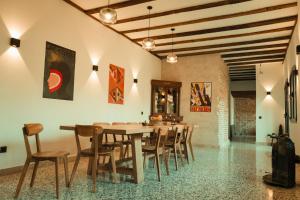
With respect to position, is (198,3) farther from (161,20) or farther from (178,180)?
(178,180)

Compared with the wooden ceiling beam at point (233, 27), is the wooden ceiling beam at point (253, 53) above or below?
below

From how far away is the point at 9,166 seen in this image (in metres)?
3.97

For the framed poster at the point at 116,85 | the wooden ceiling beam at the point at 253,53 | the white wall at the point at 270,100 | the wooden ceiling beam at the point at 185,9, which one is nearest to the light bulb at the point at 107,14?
the wooden ceiling beam at the point at 185,9

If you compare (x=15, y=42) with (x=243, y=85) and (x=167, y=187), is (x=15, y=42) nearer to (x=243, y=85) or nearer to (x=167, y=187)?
(x=167, y=187)

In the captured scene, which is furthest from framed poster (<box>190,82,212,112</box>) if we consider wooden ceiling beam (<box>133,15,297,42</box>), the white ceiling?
wooden ceiling beam (<box>133,15,297,42</box>)

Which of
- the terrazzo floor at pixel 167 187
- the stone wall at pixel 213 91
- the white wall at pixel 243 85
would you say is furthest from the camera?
the white wall at pixel 243 85

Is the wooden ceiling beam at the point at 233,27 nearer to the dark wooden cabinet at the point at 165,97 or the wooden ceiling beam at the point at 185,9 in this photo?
the wooden ceiling beam at the point at 185,9

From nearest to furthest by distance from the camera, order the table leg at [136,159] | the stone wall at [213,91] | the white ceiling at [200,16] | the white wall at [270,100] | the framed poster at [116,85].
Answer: the table leg at [136,159]
the white ceiling at [200,16]
the framed poster at [116,85]
the stone wall at [213,91]
the white wall at [270,100]

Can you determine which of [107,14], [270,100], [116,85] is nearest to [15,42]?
[107,14]

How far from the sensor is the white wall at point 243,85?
13.5 metres

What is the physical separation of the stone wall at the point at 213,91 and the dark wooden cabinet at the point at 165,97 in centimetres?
26

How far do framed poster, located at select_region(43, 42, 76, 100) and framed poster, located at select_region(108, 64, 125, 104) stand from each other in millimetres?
1427

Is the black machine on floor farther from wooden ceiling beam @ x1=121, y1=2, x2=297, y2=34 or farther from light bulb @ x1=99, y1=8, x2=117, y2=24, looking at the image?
light bulb @ x1=99, y1=8, x2=117, y2=24

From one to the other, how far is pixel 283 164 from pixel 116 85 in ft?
15.0
